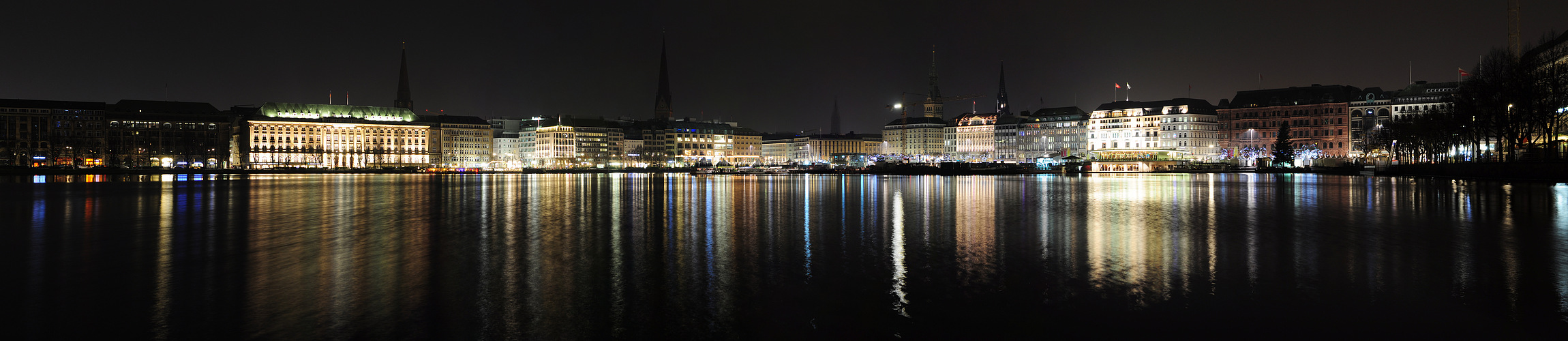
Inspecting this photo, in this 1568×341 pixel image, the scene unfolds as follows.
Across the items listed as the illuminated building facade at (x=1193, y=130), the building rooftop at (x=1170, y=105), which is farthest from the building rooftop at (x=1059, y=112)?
the illuminated building facade at (x=1193, y=130)

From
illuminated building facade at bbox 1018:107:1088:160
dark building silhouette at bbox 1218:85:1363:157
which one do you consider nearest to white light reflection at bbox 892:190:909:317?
dark building silhouette at bbox 1218:85:1363:157

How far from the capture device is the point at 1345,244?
13.9m

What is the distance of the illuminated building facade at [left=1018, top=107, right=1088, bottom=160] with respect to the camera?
18100 centimetres

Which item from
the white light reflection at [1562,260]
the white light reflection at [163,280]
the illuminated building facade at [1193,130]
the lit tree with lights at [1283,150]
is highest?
the illuminated building facade at [1193,130]

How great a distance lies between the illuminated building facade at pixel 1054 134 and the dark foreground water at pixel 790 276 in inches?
6547

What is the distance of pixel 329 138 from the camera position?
552ft

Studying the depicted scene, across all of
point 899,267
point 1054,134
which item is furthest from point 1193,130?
point 899,267

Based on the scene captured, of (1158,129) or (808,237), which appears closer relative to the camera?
(808,237)

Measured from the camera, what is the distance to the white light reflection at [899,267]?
8.21m

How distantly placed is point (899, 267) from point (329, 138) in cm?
18566

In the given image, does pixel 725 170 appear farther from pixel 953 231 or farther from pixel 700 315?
pixel 700 315

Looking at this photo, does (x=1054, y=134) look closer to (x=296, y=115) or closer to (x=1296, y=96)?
(x=1296, y=96)

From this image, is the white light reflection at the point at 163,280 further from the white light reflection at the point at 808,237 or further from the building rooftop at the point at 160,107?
the building rooftop at the point at 160,107

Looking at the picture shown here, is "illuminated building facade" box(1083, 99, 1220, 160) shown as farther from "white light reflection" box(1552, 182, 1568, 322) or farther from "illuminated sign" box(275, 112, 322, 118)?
"illuminated sign" box(275, 112, 322, 118)
